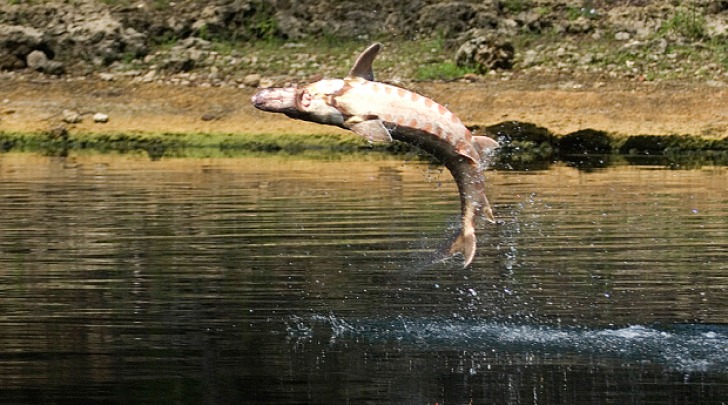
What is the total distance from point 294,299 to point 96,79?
2573 cm

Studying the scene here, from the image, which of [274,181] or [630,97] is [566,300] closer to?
[274,181]

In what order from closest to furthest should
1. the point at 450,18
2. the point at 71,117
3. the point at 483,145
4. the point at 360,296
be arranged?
1. the point at 483,145
2. the point at 360,296
3. the point at 71,117
4. the point at 450,18

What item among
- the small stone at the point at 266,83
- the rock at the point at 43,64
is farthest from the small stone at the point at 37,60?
the small stone at the point at 266,83

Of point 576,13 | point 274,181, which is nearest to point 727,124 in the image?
point 576,13

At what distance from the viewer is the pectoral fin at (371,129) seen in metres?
9.20

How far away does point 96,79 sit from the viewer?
122ft

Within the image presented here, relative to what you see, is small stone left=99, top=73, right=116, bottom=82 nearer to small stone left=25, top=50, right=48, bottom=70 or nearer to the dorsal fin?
small stone left=25, top=50, right=48, bottom=70

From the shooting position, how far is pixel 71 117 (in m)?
34.8

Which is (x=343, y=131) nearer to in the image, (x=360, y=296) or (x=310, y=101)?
(x=360, y=296)

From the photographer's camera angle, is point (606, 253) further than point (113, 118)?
No

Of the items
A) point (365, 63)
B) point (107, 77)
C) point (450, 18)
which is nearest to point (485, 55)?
point (450, 18)

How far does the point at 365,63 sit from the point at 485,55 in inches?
1025

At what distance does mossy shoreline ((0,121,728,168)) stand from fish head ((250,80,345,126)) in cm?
1792

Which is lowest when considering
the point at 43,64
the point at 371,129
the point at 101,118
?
the point at 43,64
